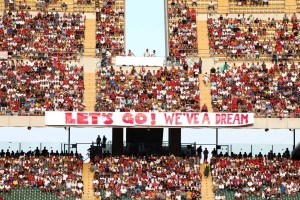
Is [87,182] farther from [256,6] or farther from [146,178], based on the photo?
[256,6]

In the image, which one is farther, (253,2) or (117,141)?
(253,2)

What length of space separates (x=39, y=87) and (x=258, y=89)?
11.9 metres

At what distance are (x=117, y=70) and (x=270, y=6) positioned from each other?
11.3 meters

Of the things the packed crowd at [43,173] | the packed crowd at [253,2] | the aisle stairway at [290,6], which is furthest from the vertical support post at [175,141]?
the aisle stairway at [290,6]

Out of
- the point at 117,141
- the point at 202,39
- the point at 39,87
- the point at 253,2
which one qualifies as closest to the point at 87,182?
the point at 117,141

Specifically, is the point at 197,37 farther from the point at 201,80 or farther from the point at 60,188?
the point at 60,188

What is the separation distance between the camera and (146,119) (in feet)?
177

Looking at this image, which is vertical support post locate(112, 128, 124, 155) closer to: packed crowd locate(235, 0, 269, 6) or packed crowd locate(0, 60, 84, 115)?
packed crowd locate(0, 60, 84, 115)

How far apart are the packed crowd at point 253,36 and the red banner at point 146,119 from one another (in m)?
5.66

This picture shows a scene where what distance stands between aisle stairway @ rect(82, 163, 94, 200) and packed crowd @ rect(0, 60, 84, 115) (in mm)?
3232

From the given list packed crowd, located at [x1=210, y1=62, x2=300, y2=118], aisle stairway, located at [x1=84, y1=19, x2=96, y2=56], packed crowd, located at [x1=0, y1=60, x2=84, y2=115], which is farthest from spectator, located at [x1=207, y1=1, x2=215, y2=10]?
packed crowd, located at [x1=0, y1=60, x2=84, y2=115]

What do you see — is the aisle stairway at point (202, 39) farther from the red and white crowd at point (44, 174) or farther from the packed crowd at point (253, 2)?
the red and white crowd at point (44, 174)

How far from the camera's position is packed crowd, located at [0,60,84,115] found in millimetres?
54219

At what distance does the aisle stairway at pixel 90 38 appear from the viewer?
2295 inches
